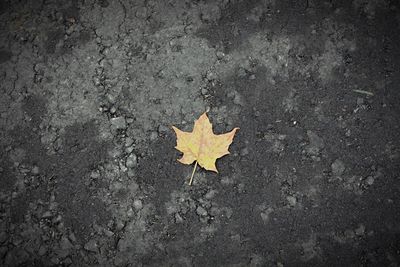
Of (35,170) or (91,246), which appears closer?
(91,246)

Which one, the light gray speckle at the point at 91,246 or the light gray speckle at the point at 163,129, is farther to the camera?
the light gray speckle at the point at 163,129

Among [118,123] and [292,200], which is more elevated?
[118,123]

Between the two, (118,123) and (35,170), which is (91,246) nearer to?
(35,170)

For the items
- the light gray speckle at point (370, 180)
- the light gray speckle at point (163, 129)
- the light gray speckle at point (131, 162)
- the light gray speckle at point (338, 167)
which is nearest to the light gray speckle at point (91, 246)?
the light gray speckle at point (131, 162)

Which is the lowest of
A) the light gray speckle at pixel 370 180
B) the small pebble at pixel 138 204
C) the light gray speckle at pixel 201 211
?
the light gray speckle at pixel 370 180

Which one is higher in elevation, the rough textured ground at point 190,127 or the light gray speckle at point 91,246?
the rough textured ground at point 190,127

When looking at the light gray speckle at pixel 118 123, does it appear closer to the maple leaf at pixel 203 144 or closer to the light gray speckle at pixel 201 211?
the maple leaf at pixel 203 144

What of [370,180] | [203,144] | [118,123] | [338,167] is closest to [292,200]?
[338,167]
